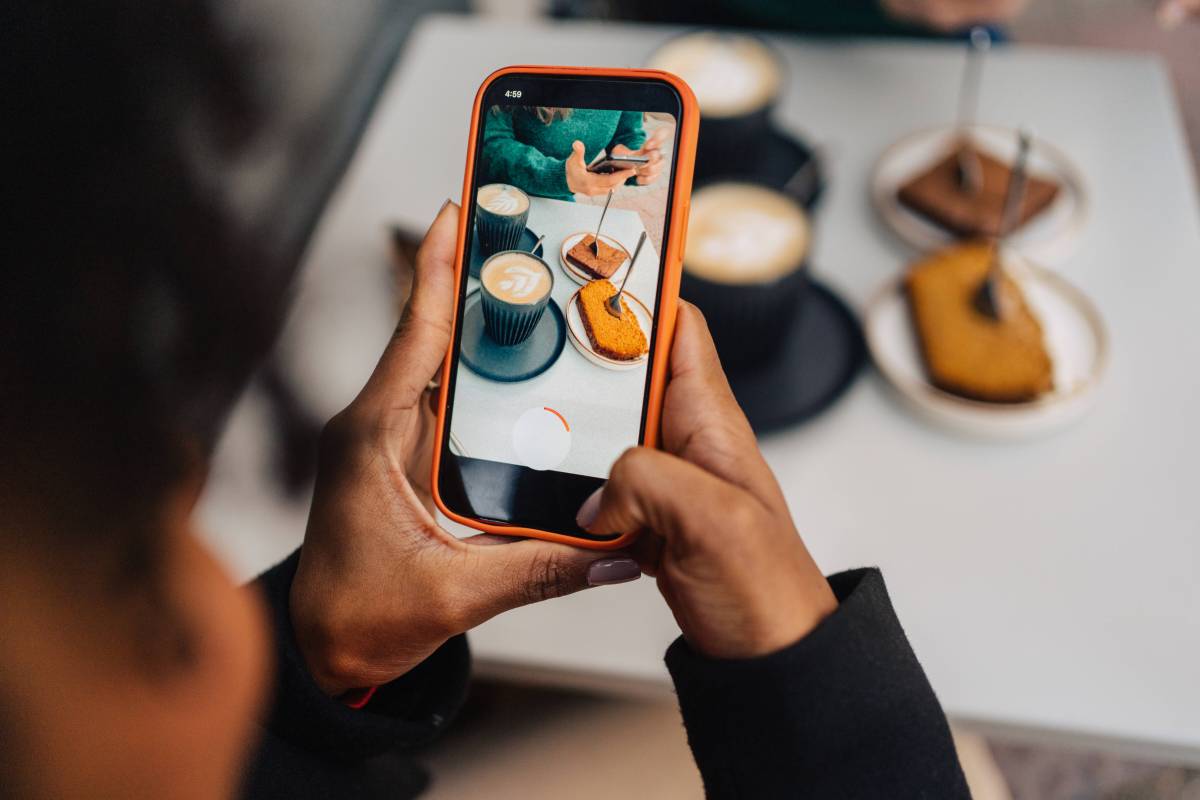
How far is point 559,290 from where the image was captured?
24cm

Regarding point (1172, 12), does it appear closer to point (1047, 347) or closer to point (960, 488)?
point (1047, 347)

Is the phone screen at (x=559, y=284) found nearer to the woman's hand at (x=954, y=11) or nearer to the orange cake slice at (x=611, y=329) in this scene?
the orange cake slice at (x=611, y=329)

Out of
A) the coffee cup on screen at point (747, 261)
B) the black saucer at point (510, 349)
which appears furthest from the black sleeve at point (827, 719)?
the coffee cup on screen at point (747, 261)

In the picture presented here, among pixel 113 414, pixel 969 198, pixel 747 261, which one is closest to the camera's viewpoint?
pixel 113 414

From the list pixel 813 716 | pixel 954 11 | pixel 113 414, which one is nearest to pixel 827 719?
pixel 813 716

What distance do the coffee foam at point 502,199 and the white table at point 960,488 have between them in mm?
25

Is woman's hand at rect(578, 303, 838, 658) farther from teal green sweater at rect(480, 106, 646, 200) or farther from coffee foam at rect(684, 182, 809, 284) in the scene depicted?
coffee foam at rect(684, 182, 809, 284)

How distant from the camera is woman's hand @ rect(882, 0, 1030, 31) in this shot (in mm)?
729

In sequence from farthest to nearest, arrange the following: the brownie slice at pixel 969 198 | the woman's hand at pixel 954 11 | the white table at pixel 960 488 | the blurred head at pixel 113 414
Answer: the woman's hand at pixel 954 11 → the brownie slice at pixel 969 198 → the white table at pixel 960 488 → the blurred head at pixel 113 414

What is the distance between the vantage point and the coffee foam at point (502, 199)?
0.25 meters

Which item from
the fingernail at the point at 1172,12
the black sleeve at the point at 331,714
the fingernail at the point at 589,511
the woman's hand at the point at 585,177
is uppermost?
the fingernail at the point at 1172,12

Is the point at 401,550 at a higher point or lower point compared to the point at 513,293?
lower

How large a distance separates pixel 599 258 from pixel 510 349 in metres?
0.04

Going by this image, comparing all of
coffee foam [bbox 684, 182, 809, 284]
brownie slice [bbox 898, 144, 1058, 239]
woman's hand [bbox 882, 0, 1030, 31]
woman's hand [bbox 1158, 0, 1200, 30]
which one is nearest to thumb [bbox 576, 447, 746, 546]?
coffee foam [bbox 684, 182, 809, 284]
